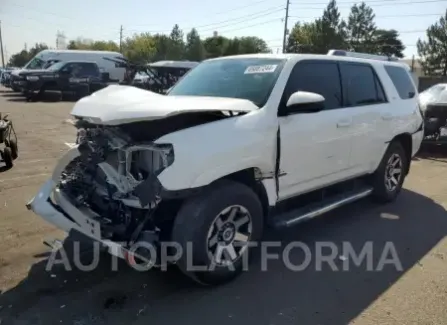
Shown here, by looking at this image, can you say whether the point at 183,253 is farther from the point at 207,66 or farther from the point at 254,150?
the point at 207,66

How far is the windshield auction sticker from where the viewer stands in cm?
420

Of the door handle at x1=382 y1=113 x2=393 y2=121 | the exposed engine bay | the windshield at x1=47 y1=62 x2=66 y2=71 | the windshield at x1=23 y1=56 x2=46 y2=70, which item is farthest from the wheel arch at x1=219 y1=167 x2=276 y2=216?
the windshield at x1=23 y1=56 x2=46 y2=70

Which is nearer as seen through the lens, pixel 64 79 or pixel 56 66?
pixel 64 79

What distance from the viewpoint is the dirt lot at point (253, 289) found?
3.16 meters

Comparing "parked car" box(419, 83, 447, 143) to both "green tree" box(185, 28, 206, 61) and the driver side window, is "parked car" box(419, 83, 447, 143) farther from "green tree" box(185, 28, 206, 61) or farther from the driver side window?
"green tree" box(185, 28, 206, 61)

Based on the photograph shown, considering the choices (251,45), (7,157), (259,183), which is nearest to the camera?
(259,183)

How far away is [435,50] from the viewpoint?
47.1 m

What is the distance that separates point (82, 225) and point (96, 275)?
0.63 meters

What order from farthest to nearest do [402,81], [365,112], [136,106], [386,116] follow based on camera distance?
[402,81], [386,116], [365,112], [136,106]

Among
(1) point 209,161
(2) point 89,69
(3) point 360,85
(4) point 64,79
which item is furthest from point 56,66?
(1) point 209,161

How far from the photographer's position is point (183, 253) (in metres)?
3.23

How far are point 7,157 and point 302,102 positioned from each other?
5.62 meters

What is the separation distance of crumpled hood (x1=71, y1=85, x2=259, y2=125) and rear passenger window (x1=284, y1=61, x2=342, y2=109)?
647 millimetres

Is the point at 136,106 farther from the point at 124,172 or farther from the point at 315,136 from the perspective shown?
the point at 315,136
